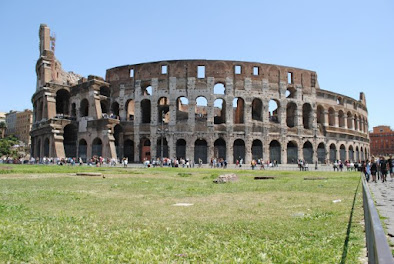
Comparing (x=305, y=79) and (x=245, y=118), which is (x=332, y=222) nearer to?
(x=245, y=118)

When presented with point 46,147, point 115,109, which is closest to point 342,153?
point 115,109

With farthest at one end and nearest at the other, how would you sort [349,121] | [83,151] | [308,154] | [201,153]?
[349,121] → [308,154] → [83,151] → [201,153]

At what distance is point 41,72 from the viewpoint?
43.0 metres

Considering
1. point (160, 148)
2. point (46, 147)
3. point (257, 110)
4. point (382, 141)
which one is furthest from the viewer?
point (382, 141)

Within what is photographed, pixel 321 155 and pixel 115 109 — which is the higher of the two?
pixel 115 109

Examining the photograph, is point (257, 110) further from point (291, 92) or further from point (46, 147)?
point (46, 147)

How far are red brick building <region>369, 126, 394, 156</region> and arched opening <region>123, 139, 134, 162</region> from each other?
8929 centimetres

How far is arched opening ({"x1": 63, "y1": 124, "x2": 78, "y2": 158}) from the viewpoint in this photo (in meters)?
40.0

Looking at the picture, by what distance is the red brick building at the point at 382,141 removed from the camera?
103m

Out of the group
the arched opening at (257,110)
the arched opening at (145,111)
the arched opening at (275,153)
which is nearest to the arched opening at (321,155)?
the arched opening at (275,153)

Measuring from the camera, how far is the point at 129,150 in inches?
1558

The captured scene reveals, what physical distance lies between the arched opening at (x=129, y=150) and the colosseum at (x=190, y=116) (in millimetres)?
116

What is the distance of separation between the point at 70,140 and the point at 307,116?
97.2 feet

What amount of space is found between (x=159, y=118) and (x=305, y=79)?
18.4 m
